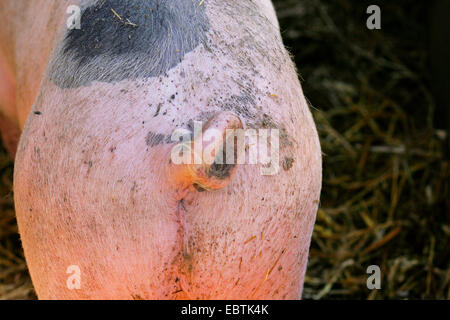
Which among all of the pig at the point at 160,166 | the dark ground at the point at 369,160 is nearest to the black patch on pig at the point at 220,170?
the pig at the point at 160,166

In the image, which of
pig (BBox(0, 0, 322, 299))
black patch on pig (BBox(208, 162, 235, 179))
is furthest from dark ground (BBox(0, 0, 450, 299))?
black patch on pig (BBox(208, 162, 235, 179))

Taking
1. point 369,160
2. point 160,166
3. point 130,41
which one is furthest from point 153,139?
point 369,160

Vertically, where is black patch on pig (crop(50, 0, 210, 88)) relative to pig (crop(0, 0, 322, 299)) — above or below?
above

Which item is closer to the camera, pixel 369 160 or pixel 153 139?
pixel 153 139

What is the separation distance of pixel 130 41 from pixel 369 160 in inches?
57.5

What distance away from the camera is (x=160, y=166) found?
3.17ft

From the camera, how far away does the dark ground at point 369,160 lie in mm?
1848

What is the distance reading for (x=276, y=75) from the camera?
1095mm

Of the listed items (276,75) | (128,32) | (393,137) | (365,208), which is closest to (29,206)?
(128,32)

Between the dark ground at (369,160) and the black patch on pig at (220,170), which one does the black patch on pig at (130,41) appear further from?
the dark ground at (369,160)

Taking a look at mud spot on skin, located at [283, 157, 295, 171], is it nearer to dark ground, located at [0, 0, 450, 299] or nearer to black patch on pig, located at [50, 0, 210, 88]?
black patch on pig, located at [50, 0, 210, 88]

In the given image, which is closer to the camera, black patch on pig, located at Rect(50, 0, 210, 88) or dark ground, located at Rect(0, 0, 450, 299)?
black patch on pig, located at Rect(50, 0, 210, 88)

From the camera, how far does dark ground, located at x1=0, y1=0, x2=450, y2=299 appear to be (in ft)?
6.06

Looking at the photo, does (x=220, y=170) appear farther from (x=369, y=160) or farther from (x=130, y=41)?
(x=369, y=160)
